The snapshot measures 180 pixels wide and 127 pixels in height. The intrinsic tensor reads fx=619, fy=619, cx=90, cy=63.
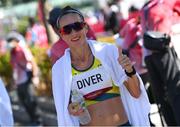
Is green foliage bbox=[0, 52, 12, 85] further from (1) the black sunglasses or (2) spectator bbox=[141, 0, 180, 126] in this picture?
(1) the black sunglasses

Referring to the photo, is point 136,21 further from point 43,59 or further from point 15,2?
point 15,2

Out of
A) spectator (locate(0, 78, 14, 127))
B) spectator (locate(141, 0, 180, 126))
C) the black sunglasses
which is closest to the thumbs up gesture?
the black sunglasses

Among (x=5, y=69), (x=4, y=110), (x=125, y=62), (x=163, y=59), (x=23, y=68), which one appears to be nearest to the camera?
(x=125, y=62)

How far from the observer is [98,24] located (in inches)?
1001

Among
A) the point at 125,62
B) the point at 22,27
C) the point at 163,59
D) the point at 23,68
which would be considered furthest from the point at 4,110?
the point at 22,27

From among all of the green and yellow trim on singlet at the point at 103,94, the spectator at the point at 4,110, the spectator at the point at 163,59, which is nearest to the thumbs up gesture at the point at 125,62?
the green and yellow trim on singlet at the point at 103,94

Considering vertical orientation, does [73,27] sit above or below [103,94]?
above

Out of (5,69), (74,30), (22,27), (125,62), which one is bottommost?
(5,69)

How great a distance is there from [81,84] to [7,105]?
0.79 metres

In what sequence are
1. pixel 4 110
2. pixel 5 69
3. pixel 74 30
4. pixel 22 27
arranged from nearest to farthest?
pixel 74 30, pixel 4 110, pixel 5 69, pixel 22 27

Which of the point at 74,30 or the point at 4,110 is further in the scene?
the point at 4,110

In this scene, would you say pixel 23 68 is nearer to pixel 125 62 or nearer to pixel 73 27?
pixel 73 27

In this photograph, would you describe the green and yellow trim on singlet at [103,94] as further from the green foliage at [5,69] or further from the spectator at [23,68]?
the green foliage at [5,69]

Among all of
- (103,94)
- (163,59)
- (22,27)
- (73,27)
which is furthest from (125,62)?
(22,27)
